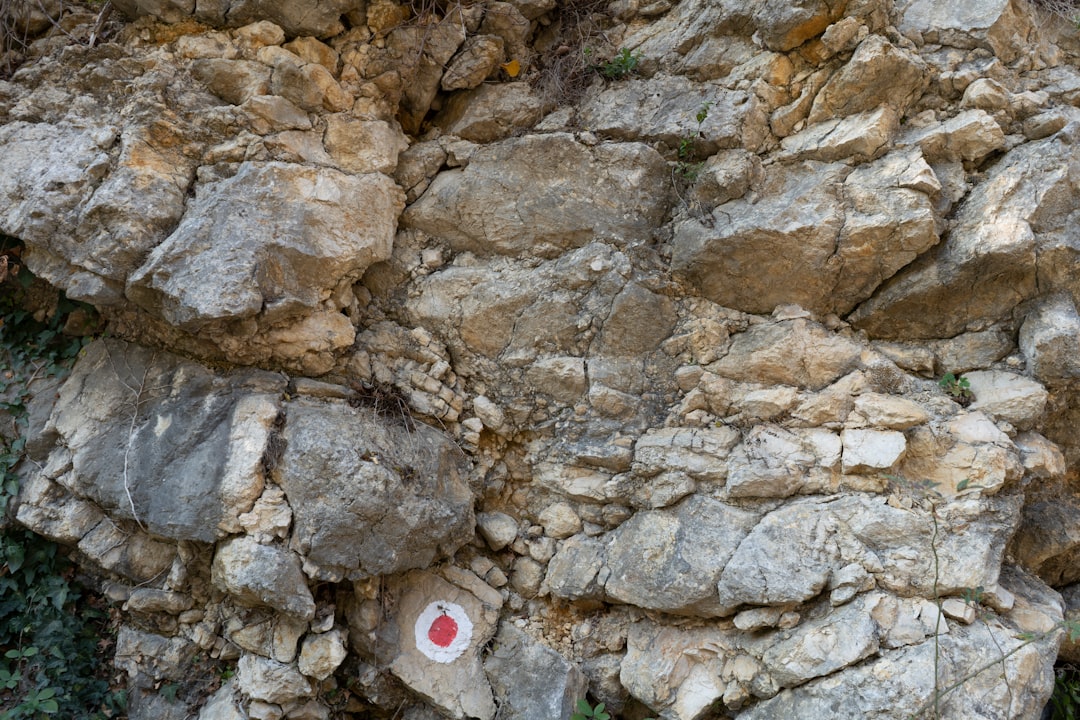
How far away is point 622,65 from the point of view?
3.85 m

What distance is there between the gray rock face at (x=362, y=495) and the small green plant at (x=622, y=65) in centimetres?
233

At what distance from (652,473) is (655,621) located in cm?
67

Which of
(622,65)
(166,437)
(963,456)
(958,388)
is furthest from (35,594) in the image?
(958,388)

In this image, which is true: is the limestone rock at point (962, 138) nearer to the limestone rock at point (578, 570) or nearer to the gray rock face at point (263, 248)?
the limestone rock at point (578, 570)

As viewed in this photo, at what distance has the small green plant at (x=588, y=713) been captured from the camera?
295cm

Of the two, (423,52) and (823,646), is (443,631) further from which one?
(423,52)

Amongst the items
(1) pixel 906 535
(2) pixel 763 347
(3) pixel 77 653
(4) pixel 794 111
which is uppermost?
(4) pixel 794 111

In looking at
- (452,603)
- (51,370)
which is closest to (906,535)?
(452,603)

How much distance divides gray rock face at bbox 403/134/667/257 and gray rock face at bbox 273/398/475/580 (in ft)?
3.80

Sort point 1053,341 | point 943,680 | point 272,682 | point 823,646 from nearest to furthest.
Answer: point 943,680 → point 823,646 → point 1053,341 → point 272,682

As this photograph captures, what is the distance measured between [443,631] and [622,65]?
125 inches

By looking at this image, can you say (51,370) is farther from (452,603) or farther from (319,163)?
(452,603)

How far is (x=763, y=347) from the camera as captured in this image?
3.29 metres

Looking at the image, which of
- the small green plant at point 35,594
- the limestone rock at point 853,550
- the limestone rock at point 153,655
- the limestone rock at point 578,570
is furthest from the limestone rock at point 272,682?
the limestone rock at point 853,550
